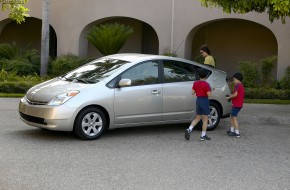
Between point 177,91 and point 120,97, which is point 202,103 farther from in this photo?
point 120,97

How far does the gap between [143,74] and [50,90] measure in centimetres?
174

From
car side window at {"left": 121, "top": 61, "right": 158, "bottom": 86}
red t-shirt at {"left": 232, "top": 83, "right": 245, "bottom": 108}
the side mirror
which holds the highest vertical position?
car side window at {"left": 121, "top": 61, "right": 158, "bottom": 86}

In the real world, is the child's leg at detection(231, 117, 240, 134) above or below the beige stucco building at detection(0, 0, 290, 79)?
below

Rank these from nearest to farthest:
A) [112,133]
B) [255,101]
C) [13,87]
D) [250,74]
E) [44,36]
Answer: [112,133], [255,101], [13,87], [250,74], [44,36]

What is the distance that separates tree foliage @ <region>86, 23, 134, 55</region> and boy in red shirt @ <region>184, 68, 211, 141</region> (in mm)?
8368

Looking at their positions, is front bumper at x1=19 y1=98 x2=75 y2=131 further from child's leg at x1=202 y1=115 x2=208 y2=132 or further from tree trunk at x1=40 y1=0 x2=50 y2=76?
tree trunk at x1=40 y1=0 x2=50 y2=76

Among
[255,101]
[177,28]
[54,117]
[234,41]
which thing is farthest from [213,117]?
[234,41]

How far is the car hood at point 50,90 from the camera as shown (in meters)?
8.75

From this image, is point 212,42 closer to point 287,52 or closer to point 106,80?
point 287,52

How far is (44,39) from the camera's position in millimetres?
17219

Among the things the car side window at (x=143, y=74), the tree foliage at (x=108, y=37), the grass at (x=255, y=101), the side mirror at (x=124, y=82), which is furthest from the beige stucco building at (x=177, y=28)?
the side mirror at (x=124, y=82)

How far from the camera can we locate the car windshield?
9.34 meters

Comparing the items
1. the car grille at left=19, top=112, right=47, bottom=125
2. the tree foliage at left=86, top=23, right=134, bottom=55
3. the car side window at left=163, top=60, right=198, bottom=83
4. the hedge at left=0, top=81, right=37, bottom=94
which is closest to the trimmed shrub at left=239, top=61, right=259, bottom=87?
the tree foliage at left=86, top=23, right=134, bottom=55

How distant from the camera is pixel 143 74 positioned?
9.59 metres
